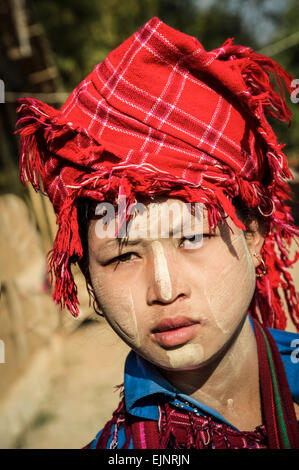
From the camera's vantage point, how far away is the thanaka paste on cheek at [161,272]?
107cm

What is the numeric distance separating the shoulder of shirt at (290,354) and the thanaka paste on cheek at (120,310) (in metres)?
0.56

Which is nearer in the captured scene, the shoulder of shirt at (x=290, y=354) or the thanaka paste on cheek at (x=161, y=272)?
the thanaka paste on cheek at (x=161, y=272)

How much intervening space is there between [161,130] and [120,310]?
0.51 meters

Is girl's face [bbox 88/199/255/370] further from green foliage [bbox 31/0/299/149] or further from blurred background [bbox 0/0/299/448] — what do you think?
green foliage [bbox 31/0/299/149]

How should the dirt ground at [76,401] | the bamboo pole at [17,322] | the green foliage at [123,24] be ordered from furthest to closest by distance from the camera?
the green foliage at [123,24], the bamboo pole at [17,322], the dirt ground at [76,401]

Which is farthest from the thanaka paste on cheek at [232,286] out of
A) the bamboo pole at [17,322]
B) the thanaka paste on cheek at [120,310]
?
the bamboo pole at [17,322]

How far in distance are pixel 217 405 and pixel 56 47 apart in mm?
11036

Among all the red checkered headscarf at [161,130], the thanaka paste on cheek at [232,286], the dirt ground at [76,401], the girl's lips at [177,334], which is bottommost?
the dirt ground at [76,401]

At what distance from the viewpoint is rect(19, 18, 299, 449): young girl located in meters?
1.12

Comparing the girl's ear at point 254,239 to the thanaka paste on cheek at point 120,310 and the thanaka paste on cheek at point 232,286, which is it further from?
the thanaka paste on cheek at point 120,310

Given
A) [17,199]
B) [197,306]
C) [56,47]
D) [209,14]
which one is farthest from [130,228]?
[209,14]

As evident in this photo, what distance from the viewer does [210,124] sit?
3.81ft

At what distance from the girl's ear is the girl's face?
0.47ft

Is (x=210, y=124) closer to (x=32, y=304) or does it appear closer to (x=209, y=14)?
(x=32, y=304)
